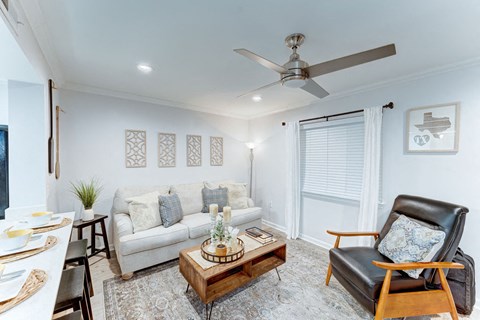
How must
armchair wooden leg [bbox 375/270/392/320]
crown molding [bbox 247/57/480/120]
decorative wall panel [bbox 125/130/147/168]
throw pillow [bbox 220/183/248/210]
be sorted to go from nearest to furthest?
armchair wooden leg [bbox 375/270/392/320]
crown molding [bbox 247/57/480/120]
decorative wall panel [bbox 125/130/147/168]
throw pillow [bbox 220/183/248/210]

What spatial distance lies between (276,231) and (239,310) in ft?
7.11

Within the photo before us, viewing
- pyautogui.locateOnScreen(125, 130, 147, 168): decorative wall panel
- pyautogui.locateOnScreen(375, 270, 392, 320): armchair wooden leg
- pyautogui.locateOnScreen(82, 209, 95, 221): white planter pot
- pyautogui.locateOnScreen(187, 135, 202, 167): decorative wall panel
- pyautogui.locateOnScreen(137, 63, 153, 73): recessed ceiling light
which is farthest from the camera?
pyautogui.locateOnScreen(187, 135, 202, 167): decorative wall panel

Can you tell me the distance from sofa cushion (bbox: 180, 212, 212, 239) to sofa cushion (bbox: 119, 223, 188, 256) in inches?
3.2

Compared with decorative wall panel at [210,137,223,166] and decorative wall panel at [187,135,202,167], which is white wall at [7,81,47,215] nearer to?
decorative wall panel at [187,135,202,167]

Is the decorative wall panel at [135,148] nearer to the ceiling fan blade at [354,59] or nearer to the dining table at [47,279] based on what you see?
the dining table at [47,279]

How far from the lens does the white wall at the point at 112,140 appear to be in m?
2.80

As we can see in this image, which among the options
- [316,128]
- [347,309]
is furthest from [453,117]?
[347,309]

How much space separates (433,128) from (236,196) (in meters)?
2.91

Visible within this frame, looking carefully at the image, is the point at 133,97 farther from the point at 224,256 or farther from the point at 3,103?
the point at 224,256

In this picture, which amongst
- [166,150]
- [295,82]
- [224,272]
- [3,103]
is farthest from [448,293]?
[3,103]

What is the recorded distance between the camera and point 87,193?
269 centimetres

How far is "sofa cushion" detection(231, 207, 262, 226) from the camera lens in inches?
131

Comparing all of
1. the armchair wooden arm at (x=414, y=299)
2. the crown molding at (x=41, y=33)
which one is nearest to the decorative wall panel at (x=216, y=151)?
the crown molding at (x=41, y=33)

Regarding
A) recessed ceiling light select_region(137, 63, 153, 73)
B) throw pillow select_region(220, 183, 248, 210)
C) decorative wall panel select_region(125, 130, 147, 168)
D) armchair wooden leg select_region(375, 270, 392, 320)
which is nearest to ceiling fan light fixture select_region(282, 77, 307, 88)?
recessed ceiling light select_region(137, 63, 153, 73)
